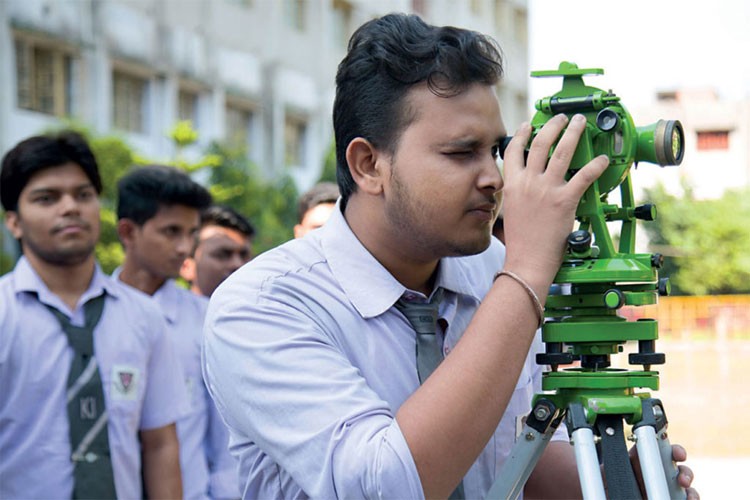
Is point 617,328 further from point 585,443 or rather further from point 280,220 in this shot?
point 280,220

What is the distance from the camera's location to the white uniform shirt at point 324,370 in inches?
65.1

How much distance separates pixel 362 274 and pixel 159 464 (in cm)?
182

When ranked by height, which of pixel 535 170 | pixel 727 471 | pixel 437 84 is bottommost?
pixel 727 471

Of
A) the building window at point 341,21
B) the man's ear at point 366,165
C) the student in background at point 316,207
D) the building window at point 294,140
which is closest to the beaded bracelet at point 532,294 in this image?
the man's ear at point 366,165

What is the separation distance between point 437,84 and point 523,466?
2.11ft

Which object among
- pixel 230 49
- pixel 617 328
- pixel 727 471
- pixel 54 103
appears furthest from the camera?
pixel 230 49

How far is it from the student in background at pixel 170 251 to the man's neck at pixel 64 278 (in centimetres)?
94

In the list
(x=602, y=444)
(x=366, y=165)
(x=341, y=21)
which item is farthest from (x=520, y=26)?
(x=602, y=444)

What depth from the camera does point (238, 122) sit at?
2158 centimetres

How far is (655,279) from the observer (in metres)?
1.77

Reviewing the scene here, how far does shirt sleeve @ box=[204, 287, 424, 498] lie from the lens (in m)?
1.62

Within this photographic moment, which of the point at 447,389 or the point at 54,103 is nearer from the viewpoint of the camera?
the point at 447,389

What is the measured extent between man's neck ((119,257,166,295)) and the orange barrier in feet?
96.2

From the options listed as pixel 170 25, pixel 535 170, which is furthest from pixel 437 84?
pixel 170 25
